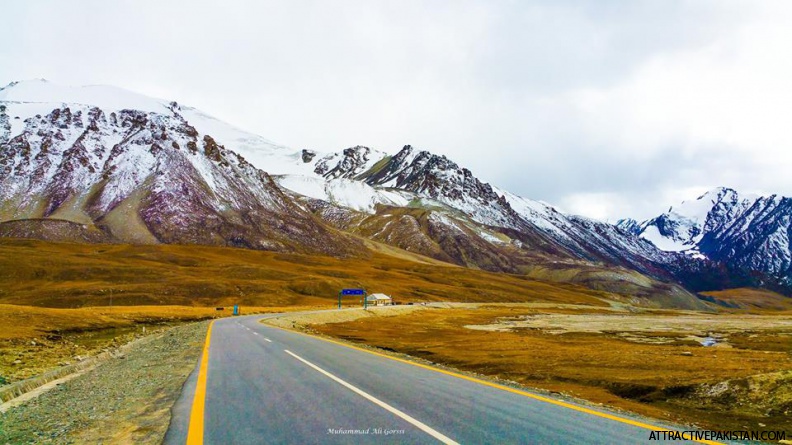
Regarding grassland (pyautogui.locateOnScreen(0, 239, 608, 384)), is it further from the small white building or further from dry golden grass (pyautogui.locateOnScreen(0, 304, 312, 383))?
the small white building

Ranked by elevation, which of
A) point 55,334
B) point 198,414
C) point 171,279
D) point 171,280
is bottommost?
point 55,334

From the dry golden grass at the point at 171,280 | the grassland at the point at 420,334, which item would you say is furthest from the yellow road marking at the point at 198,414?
the dry golden grass at the point at 171,280

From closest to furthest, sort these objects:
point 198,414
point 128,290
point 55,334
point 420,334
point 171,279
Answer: point 198,414
point 55,334
point 420,334
point 128,290
point 171,279

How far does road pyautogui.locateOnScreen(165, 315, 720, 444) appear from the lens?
9.14 m

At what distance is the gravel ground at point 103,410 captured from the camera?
31.9 ft

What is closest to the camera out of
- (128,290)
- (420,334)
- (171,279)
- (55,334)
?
(55,334)

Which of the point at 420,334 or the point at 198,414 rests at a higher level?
the point at 198,414

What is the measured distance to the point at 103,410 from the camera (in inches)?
474

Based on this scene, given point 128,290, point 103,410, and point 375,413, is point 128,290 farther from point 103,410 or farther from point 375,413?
point 375,413

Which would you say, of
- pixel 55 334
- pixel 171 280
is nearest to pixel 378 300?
pixel 171 280

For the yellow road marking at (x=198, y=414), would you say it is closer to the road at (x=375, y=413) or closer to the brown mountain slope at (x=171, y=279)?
the road at (x=375, y=413)

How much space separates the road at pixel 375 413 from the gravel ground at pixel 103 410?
55cm

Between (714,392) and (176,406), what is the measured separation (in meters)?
15.2

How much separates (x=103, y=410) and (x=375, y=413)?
692cm
